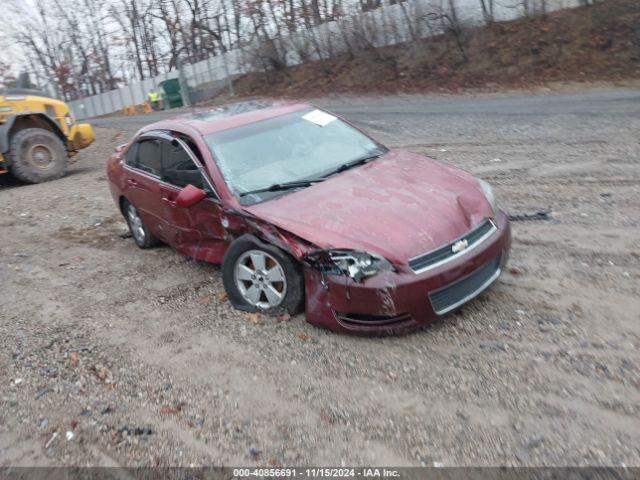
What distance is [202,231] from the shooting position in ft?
16.8

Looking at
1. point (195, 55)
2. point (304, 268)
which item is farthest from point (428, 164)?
point (195, 55)

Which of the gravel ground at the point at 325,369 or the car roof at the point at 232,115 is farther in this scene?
the car roof at the point at 232,115

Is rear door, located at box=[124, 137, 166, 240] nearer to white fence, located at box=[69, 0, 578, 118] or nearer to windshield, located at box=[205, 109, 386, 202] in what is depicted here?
windshield, located at box=[205, 109, 386, 202]

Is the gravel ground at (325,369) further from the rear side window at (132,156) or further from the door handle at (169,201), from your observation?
the rear side window at (132,156)

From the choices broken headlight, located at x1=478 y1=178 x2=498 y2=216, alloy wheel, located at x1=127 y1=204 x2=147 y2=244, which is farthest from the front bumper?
alloy wheel, located at x1=127 y1=204 x2=147 y2=244

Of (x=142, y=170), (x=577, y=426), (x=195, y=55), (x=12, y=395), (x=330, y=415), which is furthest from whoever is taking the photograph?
(x=195, y=55)

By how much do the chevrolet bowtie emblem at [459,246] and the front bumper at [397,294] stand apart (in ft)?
0.17

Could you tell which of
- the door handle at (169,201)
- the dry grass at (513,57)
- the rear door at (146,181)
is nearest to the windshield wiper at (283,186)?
the door handle at (169,201)

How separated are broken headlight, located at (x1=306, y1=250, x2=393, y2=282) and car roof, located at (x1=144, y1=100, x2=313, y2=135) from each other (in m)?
2.03

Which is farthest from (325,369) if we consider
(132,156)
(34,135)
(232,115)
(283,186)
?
(34,135)

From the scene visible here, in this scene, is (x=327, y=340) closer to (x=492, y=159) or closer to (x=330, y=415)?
(x=330, y=415)

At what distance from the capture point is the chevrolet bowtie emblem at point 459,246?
3.95m

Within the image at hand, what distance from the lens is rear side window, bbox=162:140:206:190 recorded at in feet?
16.7

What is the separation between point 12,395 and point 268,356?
1723mm
